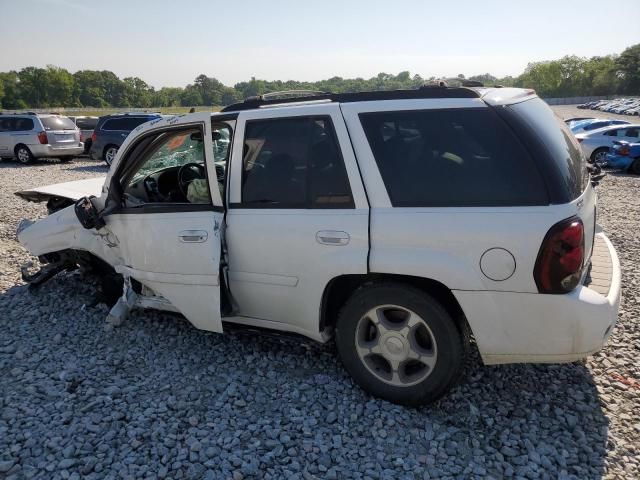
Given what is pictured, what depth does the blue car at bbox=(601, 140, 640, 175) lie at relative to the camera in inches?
585

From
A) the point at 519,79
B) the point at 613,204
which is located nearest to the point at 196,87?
the point at 519,79

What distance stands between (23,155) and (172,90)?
13990 cm

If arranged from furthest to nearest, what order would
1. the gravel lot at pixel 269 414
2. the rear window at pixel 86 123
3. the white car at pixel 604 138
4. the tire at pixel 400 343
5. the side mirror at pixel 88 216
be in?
the rear window at pixel 86 123
the white car at pixel 604 138
the side mirror at pixel 88 216
the tire at pixel 400 343
the gravel lot at pixel 269 414

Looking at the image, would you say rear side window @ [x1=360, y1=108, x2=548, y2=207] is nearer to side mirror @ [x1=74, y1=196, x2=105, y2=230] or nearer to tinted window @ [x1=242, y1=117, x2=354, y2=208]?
tinted window @ [x1=242, y1=117, x2=354, y2=208]

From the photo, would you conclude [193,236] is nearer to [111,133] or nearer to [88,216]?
[88,216]

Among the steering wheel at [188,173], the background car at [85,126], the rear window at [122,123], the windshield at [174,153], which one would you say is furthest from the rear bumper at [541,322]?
the background car at [85,126]

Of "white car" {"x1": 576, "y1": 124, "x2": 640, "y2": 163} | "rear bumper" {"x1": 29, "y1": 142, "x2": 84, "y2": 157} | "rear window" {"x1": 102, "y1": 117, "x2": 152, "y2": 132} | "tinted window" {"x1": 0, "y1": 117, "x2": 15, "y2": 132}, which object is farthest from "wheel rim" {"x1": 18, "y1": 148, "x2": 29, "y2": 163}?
"white car" {"x1": 576, "y1": 124, "x2": 640, "y2": 163}

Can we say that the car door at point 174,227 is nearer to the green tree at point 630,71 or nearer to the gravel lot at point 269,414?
the gravel lot at point 269,414

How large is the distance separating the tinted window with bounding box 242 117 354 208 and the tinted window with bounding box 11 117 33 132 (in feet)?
54.9

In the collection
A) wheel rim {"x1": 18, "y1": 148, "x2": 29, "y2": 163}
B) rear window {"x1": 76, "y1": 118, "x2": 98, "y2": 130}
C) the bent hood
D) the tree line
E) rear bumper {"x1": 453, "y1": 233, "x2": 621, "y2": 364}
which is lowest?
wheel rim {"x1": 18, "y1": 148, "x2": 29, "y2": 163}

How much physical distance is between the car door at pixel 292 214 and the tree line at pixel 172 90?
8866 centimetres

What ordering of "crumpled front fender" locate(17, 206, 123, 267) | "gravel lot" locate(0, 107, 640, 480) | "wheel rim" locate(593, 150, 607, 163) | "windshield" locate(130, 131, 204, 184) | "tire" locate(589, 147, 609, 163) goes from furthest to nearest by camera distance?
1. "tire" locate(589, 147, 609, 163)
2. "wheel rim" locate(593, 150, 607, 163)
3. "crumpled front fender" locate(17, 206, 123, 267)
4. "windshield" locate(130, 131, 204, 184)
5. "gravel lot" locate(0, 107, 640, 480)

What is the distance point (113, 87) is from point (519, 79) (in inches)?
4535

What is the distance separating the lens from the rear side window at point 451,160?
2.61 m
